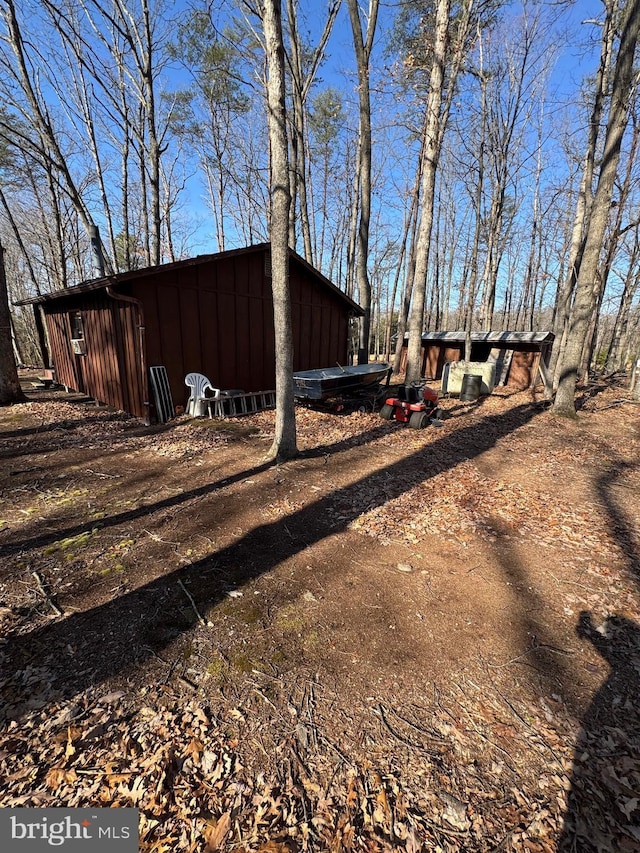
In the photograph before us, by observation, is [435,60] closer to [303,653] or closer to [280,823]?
[303,653]

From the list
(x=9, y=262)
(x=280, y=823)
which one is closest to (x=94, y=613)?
(x=280, y=823)

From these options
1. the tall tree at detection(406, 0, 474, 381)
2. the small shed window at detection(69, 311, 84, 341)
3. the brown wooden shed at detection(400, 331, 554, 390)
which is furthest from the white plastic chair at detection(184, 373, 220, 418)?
the brown wooden shed at detection(400, 331, 554, 390)

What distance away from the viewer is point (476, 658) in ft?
8.45

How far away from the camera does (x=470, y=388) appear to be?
12164mm

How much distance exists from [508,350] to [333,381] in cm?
1078

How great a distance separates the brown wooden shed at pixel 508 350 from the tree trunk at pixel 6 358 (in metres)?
16.6

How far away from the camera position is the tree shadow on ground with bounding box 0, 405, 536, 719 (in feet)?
7.75

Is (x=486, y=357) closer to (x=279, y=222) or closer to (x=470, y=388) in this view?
(x=470, y=388)

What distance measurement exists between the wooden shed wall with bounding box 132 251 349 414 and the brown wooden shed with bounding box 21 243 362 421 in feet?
0.08

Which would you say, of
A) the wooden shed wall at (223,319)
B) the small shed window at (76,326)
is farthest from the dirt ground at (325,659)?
the small shed window at (76,326)

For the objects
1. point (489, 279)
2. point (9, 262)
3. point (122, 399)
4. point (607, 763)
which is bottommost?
point (607, 763)

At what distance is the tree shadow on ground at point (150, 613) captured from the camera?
2363 millimetres

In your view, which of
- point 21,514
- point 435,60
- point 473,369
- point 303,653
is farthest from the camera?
point 473,369

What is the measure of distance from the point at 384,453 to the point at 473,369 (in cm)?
812
